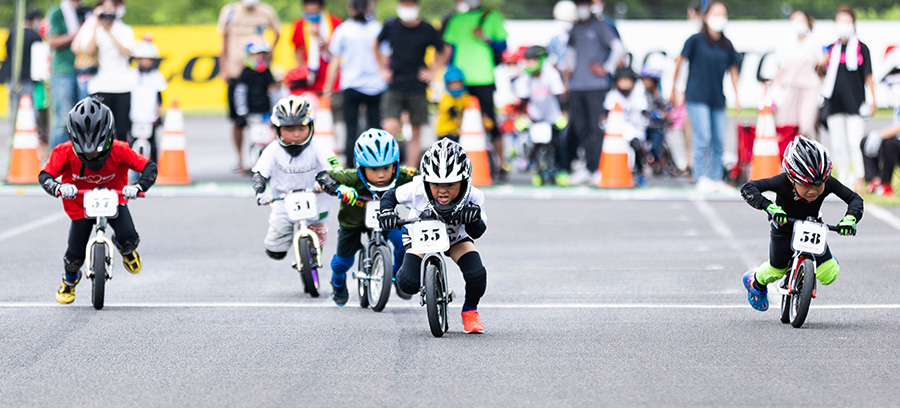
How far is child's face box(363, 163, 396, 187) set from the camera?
31.6 feet

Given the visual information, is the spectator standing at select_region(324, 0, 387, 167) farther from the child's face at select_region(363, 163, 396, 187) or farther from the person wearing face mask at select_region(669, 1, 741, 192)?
the child's face at select_region(363, 163, 396, 187)

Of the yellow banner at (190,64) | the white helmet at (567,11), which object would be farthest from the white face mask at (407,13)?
the yellow banner at (190,64)

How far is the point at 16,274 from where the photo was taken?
38.1 ft

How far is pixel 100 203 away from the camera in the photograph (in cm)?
988

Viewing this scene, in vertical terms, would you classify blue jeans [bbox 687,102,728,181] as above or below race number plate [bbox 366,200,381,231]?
above

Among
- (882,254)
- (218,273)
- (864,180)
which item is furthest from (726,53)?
(218,273)

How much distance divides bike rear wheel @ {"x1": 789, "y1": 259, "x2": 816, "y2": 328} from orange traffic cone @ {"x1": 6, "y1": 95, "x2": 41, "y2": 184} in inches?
453

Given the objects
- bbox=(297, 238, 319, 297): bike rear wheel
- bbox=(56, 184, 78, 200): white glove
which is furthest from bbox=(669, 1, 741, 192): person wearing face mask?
bbox=(56, 184, 78, 200): white glove

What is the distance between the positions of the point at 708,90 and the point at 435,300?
9204mm

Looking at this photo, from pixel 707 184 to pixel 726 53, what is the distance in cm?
150

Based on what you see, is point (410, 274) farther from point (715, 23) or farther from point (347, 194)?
point (715, 23)

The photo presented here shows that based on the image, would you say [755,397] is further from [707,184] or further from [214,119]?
[214,119]

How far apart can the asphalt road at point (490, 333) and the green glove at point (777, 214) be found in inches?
25.3

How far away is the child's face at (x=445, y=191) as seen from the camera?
8.73m
